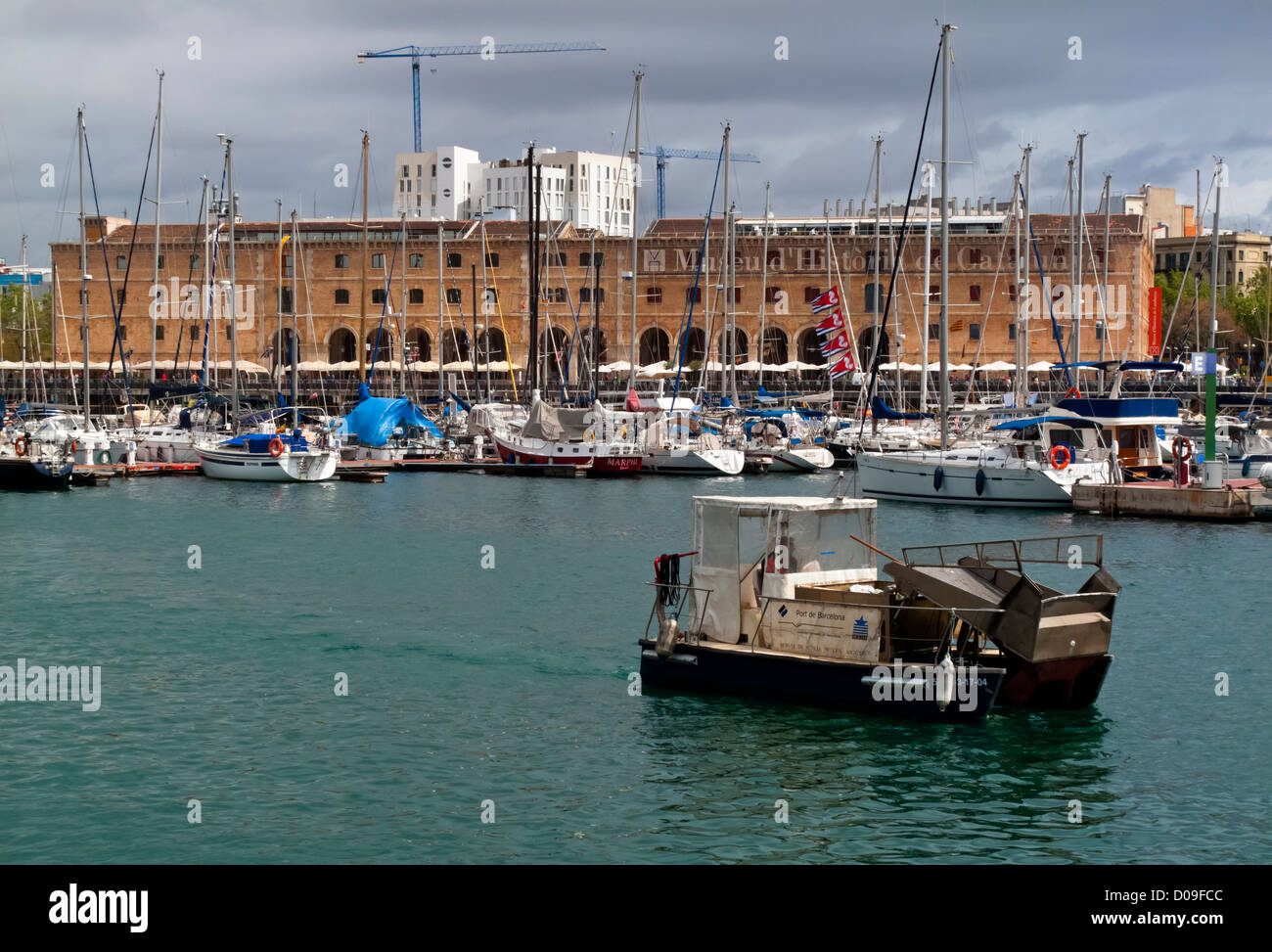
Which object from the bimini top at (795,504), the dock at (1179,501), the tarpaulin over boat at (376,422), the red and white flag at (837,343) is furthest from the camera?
the tarpaulin over boat at (376,422)

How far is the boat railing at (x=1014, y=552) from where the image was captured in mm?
15969

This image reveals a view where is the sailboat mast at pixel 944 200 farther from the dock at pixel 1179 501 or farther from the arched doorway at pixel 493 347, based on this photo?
the arched doorway at pixel 493 347

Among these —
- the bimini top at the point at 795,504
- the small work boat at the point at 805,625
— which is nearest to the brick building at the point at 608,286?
the bimini top at the point at 795,504

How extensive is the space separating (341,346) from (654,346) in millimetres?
19670

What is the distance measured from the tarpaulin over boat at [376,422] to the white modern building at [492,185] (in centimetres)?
10711

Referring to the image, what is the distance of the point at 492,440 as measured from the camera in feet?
177

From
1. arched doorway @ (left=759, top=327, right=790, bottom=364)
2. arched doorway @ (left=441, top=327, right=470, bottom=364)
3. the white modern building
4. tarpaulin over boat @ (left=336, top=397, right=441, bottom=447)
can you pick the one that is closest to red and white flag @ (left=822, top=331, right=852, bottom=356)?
tarpaulin over boat @ (left=336, top=397, right=441, bottom=447)

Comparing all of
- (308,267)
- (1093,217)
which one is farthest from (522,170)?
(1093,217)

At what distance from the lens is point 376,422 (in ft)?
180

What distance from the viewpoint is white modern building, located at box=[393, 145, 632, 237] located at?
164m

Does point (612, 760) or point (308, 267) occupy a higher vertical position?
point (308, 267)

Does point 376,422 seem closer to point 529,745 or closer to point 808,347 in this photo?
point 808,347
